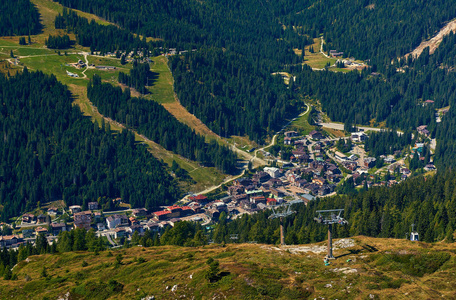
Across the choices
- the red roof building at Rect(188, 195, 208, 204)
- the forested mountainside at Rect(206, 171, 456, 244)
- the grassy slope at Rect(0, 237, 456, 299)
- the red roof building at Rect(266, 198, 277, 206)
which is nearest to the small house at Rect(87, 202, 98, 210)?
the red roof building at Rect(188, 195, 208, 204)

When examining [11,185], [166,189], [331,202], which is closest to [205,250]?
[331,202]

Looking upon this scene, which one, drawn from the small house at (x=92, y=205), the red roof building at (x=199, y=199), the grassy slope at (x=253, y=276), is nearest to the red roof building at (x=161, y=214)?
the red roof building at (x=199, y=199)

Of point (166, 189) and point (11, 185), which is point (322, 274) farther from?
point (11, 185)

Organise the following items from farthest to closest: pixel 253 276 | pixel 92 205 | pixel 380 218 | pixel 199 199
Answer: pixel 199 199, pixel 92 205, pixel 380 218, pixel 253 276

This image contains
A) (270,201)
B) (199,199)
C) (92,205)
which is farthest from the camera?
(199,199)

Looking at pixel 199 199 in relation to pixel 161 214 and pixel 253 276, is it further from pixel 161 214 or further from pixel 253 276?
pixel 253 276

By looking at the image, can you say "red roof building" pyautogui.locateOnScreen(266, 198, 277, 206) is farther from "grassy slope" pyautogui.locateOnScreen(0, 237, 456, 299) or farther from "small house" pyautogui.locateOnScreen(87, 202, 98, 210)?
"grassy slope" pyautogui.locateOnScreen(0, 237, 456, 299)

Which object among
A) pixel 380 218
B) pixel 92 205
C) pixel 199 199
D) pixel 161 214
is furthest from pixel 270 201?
pixel 380 218

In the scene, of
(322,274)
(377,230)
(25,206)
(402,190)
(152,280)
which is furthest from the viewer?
(25,206)

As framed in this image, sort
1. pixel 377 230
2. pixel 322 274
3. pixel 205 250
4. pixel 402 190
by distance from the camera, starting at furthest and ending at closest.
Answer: pixel 402 190 < pixel 377 230 < pixel 205 250 < pixel 322 274
